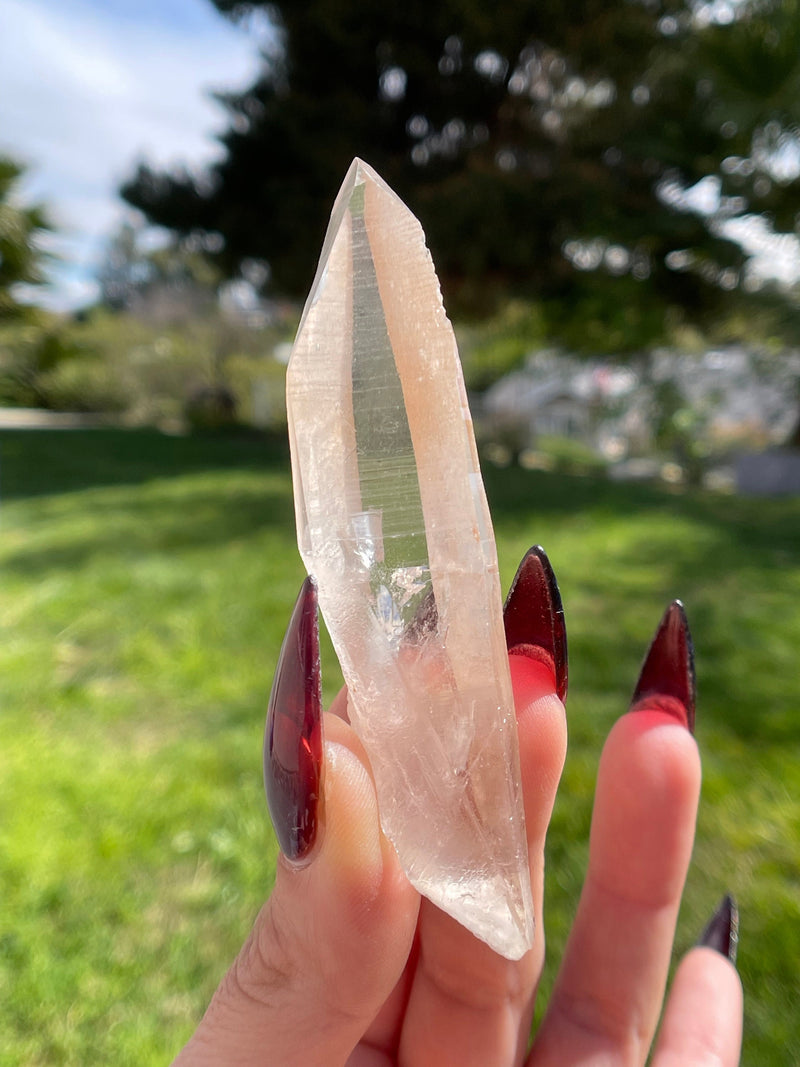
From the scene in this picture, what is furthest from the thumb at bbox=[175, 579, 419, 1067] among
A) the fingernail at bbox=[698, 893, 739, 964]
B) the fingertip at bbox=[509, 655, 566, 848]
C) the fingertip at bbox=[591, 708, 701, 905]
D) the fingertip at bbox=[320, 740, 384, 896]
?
the fingernail at bbox=[698, 893, 739, 964]

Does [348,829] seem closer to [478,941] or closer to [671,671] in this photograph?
[478,941]

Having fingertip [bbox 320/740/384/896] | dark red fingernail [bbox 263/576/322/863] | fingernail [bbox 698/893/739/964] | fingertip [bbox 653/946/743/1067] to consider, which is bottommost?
fingertip [bbox 653/946/743/1067]

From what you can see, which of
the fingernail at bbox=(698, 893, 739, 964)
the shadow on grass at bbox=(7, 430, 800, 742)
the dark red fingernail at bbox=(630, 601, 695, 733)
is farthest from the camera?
the shadow on grass at bbox=(7, 430, 800, 742)

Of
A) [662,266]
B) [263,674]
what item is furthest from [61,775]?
[662,266]

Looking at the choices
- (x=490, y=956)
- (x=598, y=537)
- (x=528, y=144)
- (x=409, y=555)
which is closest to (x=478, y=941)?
(x=490, y=956)

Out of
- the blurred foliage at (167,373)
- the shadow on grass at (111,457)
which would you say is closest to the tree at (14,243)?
the shadow on grass at (111,457)

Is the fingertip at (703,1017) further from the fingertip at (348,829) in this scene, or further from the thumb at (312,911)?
the fingertip at (348,829)

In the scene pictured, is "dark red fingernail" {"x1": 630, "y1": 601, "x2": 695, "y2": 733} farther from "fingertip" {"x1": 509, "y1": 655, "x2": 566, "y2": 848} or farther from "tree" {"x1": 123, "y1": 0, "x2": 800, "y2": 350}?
"tree" {"x1": 123, "y1": 0, "x2": 800, "y2": 350}
